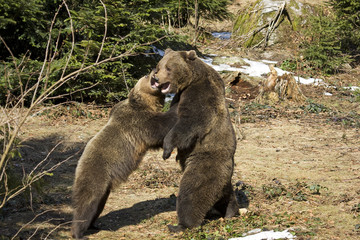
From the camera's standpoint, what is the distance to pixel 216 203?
566 cm

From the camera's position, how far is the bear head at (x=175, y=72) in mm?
5258

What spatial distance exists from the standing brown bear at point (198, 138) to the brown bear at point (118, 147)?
1.12 feet

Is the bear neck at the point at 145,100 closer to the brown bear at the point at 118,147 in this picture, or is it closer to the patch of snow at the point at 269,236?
the brown bear at the point at 118,147

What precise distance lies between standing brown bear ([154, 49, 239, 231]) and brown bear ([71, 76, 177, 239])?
1.12 feet

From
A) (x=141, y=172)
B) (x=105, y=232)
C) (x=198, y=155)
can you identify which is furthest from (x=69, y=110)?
(x=198, y=155)

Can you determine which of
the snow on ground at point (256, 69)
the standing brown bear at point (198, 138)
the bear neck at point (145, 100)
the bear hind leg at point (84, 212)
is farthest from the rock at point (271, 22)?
the bear hind leg at point (84, 212)

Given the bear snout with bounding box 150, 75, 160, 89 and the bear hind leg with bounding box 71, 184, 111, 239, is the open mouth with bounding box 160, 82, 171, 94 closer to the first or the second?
the bear snout with bounding box 150, 75, 160, 89

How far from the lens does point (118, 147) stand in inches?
216

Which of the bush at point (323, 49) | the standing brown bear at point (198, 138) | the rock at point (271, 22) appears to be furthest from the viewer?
the rock at point (271, 22)

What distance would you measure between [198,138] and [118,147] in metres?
1.11

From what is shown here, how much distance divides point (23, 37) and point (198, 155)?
8.42 metres

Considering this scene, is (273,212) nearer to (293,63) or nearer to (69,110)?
(69,110)

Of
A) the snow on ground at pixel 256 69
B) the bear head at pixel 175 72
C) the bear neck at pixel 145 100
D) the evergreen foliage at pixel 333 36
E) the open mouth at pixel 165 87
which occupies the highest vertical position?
the bear head at pixel 175 72

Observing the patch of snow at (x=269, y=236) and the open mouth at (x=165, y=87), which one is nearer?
the patch of snow at (x=269, y=236)
